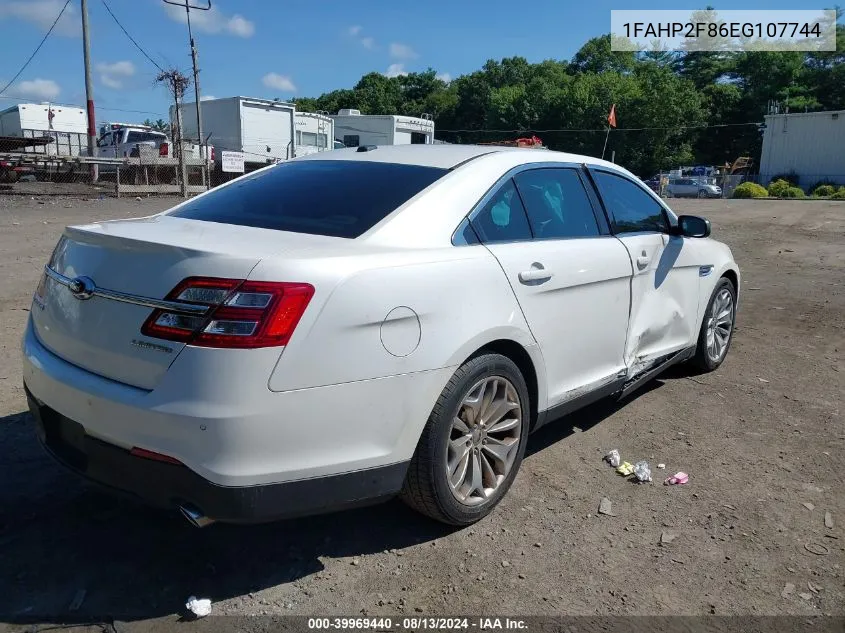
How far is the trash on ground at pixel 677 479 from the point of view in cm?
359

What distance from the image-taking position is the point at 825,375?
540 centimetres

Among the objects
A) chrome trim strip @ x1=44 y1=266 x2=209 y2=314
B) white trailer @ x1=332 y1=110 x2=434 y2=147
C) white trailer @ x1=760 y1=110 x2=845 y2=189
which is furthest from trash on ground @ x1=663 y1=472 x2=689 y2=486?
white trailer @ x1=760 y1=110 x2=845 y2=189

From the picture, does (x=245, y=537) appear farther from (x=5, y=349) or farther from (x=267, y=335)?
(x=5, y=349)

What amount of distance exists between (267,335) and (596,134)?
61833 millimetres

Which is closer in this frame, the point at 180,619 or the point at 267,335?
the point at 267,335

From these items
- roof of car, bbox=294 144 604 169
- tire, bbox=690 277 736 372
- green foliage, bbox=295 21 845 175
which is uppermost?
green foliage, bbox=295 21 845 175

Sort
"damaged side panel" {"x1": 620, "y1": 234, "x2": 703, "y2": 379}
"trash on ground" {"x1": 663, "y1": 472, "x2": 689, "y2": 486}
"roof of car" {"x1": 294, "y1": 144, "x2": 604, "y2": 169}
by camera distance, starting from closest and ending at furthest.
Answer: "roof of car" {"x1": 294, "y1": 144, "x2": 604, "y2": 169} < "trash on ground" {"x1": 663, "y1": 472, "x2": 689, "y2": 486} < "damaged side panel" {"x1": 620, "y1": 234, "x2": 703, "y2": 379}

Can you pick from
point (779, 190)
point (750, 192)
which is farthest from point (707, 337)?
point (779, 190)

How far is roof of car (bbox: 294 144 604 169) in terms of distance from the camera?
Result: 11.2 ft

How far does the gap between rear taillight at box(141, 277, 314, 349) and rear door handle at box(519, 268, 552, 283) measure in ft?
3.81

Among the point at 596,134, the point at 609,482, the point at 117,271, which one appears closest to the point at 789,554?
the point at 609,482

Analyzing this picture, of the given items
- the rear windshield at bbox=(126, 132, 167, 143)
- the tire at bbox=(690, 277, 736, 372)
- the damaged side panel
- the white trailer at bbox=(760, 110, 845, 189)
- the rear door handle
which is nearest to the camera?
the rear door handle

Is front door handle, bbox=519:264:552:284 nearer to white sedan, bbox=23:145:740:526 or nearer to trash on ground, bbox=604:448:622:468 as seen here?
white sedan, bbox=23:145:740:526

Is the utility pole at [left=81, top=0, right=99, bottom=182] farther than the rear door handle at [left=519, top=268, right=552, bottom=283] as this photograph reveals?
Yes
